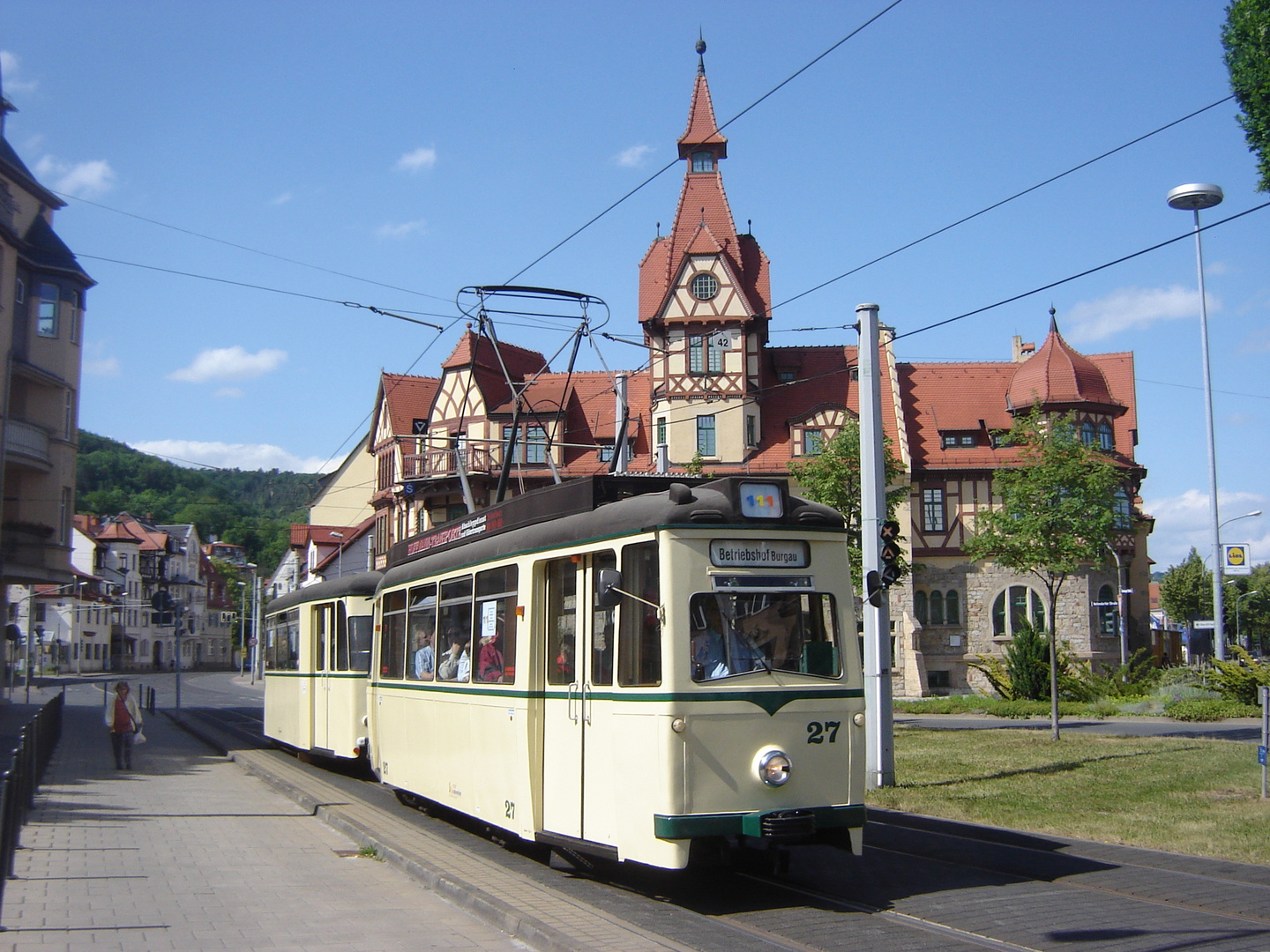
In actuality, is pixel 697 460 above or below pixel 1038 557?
above

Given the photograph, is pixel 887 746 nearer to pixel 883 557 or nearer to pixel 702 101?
pixel 883 557

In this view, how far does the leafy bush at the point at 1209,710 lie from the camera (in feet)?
85.9

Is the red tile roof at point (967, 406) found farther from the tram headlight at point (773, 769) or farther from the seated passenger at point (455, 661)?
the tram headlight at point (773, 769)

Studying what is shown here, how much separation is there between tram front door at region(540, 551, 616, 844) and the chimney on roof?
1850 inches

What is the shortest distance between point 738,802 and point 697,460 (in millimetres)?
28030

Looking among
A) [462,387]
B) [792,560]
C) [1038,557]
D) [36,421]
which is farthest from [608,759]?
[462,387]

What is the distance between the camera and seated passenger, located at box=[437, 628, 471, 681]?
1176cm

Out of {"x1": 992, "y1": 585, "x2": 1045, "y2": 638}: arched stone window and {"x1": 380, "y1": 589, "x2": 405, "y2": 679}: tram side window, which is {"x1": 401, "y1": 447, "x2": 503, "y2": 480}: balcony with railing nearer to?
{"x1": 992, "y1": 585, "x2": 1045, "y2": 638}: arched stone window

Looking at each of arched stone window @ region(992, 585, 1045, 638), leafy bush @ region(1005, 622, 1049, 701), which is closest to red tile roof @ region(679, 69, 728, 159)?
arched stone window @ region(992, 585, 1045, 638)

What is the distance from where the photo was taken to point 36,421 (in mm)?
36469

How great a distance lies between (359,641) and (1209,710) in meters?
18.2

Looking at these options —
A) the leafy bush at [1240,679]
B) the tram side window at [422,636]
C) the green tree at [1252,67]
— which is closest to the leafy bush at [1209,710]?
the leafy bush at [1240,679]

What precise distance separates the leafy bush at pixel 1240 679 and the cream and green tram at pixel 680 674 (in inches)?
819

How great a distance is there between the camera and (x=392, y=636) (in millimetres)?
14539
